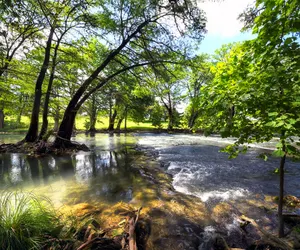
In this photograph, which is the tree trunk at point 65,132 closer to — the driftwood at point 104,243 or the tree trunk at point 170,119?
the driftwood at point 104,243

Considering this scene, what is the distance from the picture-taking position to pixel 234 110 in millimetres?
2264

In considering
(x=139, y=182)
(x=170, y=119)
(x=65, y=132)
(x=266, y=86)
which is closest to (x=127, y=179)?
(x=139, y=182)

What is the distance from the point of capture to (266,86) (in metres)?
2.03

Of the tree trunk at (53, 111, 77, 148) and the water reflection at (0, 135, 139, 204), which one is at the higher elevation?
the tree trunk at (53, 111, 77, 148)

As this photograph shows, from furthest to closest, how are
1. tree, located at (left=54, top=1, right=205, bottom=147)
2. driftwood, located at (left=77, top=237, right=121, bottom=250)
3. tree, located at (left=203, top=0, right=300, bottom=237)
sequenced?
tree, located at (left=54, top=1, right=205, bottom=147) → driftwood, located at (left=77, top=237, right=121, bottom=250) → tree, located at (left=203, top=0, right=300, bottom=237)

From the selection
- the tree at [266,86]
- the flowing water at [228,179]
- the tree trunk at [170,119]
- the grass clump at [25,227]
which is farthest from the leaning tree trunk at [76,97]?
the tree trunk at [170,119]

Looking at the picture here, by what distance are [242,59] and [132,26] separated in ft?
30.7

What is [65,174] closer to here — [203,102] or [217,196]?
[217,196]

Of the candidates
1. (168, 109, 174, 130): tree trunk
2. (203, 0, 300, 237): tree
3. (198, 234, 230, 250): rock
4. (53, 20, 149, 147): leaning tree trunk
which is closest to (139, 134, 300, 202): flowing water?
(198, 234, 230, 250): rock

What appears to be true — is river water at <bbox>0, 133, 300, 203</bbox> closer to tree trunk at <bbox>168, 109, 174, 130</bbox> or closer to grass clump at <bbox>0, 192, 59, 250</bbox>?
grass clump at <bbox>0, 192, 59, 250</bbox>

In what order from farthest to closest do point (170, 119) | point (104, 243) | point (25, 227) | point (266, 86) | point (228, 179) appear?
point (170, 119)
point (228, 179)
point (104, 243)
point (25, 227)
point (266, 86)

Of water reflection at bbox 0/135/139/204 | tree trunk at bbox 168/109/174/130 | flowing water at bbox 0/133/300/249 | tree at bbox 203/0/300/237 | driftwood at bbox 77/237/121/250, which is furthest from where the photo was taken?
tree trunk at bbox 168/109/174/130

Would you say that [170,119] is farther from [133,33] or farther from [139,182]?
[139,182]

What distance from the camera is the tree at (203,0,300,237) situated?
1.89 metres
